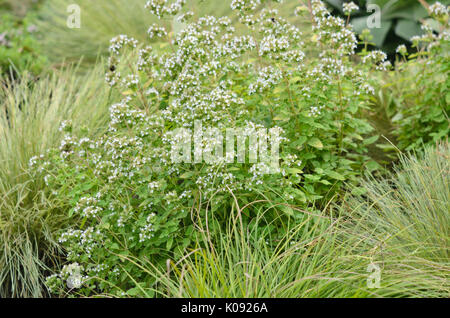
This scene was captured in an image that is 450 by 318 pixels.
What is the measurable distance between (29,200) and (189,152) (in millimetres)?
1374

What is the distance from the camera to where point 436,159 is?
2861 millimetres

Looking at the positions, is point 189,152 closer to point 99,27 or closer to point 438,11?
point 438,11

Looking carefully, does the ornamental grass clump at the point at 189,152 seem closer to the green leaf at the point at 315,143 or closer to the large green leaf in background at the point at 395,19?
the green leaf at the point at 315,143

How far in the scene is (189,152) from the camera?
92.1 inches

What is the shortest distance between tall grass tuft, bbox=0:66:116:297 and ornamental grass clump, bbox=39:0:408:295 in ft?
0.88

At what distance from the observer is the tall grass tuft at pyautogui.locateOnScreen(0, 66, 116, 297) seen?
2.82 meters

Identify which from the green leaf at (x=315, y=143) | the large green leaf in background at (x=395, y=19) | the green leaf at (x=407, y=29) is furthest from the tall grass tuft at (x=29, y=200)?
the green leaf at (x=407, y=29)

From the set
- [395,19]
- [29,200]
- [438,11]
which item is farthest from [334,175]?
[395,19]

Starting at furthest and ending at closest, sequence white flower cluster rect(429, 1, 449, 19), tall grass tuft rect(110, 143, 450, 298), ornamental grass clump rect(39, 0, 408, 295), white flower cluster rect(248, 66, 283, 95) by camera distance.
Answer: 1. white flower cluster rect(429, 1, 449, 19)
2. white flower cluster rect(248, 66, 283, 95)
3. ornamental grass clump rect(39, 0, 408, 295)
4. tall grass tuft rect(110, 143, 450, 298)

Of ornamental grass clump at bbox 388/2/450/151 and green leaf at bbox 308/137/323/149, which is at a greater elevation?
ornamental grass clump at bbox 388/2/450/151

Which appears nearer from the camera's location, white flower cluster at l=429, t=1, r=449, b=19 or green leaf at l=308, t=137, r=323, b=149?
green leaf at l=308, t=137, r=323, b=149

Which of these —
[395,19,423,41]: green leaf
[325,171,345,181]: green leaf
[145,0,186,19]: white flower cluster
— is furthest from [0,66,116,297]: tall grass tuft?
[395,19,423,41]: green leaf

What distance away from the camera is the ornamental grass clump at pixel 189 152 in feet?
7.79

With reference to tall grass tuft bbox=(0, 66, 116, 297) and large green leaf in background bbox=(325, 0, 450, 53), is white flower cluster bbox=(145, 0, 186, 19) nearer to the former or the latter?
tall grass tuft bbox=(0, 66, 116, 297)
